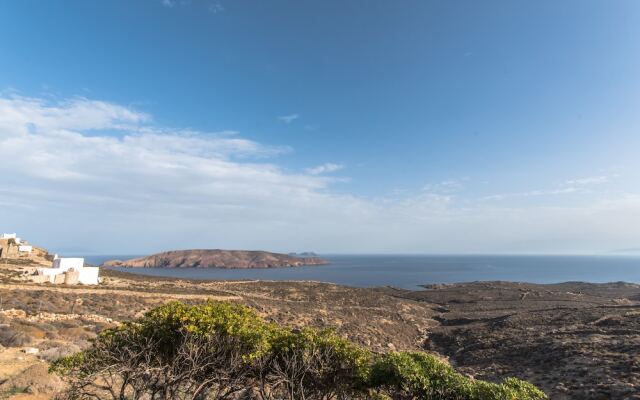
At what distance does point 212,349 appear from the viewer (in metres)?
9.79

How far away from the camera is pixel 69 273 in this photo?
46.2m

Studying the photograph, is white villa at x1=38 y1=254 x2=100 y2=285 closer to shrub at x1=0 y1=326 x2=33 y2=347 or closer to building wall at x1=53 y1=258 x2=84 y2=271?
building wall at x1=53 y1=258 x2=84 y2=271

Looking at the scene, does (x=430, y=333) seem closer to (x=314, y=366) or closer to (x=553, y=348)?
(x=553, y=348)

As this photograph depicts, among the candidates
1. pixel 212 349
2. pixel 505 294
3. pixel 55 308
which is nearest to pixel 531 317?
pixel 505 294

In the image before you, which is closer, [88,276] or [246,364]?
[246,364]

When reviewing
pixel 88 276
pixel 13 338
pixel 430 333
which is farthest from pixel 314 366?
pixel 88 276

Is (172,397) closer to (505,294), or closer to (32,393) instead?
(32,393)

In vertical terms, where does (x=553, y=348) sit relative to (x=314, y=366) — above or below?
below

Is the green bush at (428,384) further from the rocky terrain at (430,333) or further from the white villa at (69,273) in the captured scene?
the white villa at (69,273)

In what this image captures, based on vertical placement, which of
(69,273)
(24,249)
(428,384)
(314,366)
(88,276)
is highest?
(24,249)

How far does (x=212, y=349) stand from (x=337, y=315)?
36173 millimetres

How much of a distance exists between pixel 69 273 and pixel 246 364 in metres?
47.7

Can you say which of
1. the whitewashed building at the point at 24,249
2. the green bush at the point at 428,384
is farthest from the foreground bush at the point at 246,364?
the whitewashed building at the point at 24,249

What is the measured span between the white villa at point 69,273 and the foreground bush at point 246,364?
45085 mm
